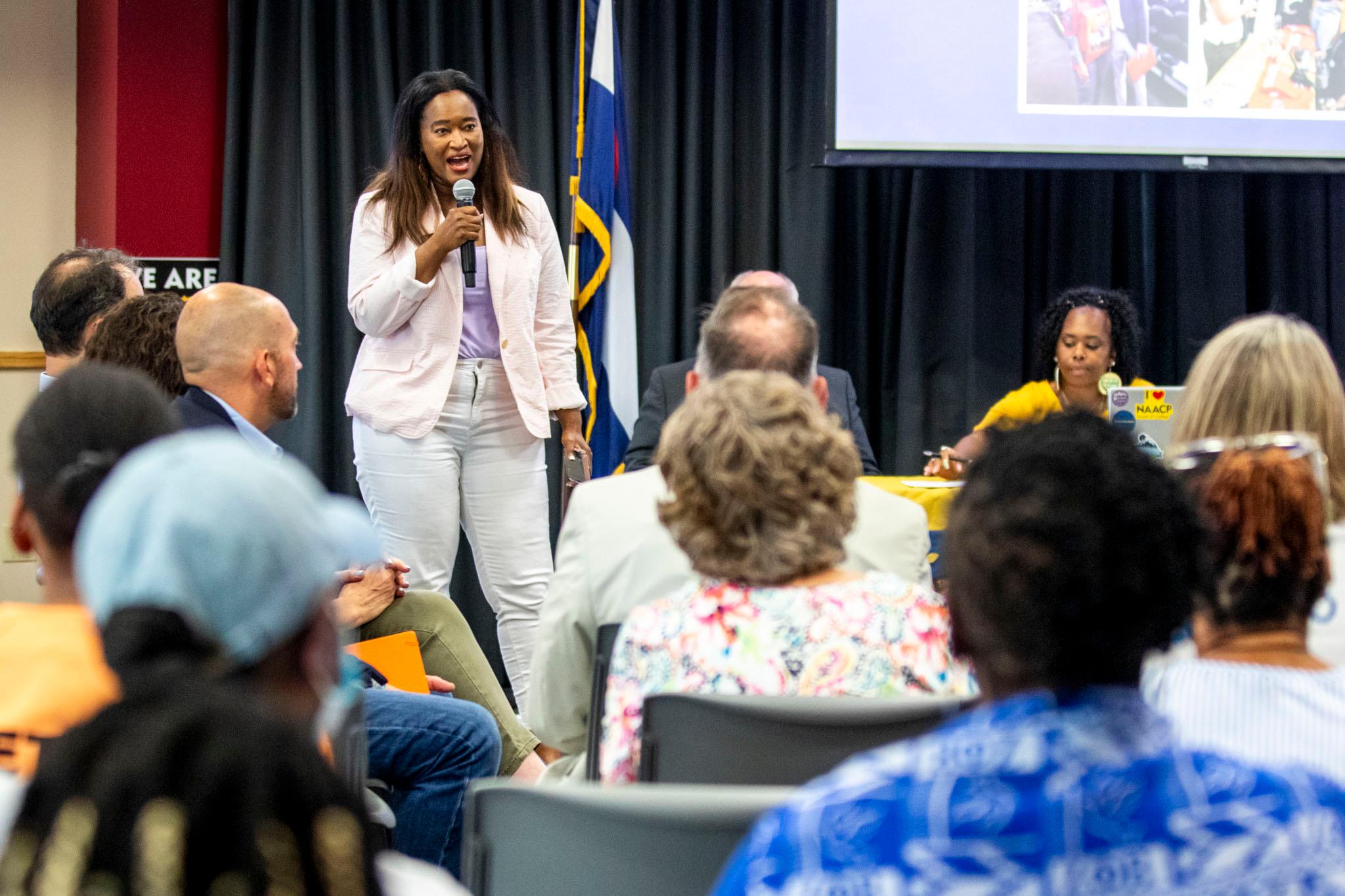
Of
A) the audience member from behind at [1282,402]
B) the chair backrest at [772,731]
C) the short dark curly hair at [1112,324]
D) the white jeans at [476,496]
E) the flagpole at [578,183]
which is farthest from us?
the short dark curly hair at [1112,324]

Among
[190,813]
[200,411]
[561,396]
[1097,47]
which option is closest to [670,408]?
[561,396]

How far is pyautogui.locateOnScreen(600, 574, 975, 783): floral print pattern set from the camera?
144 cm

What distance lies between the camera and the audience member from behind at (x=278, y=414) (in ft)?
8.07

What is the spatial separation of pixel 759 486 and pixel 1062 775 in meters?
0.73

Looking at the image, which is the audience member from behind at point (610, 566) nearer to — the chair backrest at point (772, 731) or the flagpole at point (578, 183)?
the chair backrest at point (772, 731)

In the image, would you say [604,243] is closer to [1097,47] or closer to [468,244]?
[468,244]

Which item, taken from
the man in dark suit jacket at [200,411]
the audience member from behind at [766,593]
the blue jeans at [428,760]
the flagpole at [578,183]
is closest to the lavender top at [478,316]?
the flagpole at [578,183]

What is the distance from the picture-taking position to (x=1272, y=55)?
4.40 meters

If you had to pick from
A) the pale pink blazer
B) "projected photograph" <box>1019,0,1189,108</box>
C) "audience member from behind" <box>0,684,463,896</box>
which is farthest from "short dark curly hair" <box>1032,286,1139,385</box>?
"audience member from behind" <box>0,684,463,896</box>

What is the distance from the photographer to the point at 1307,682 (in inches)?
48.1

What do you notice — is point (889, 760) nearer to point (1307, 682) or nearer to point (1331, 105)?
point (1307, 682)

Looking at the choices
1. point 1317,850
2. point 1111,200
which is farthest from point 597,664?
point 1111,200

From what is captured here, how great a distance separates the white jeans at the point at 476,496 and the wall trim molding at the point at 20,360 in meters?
1.84

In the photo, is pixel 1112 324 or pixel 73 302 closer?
pixel 73 302
